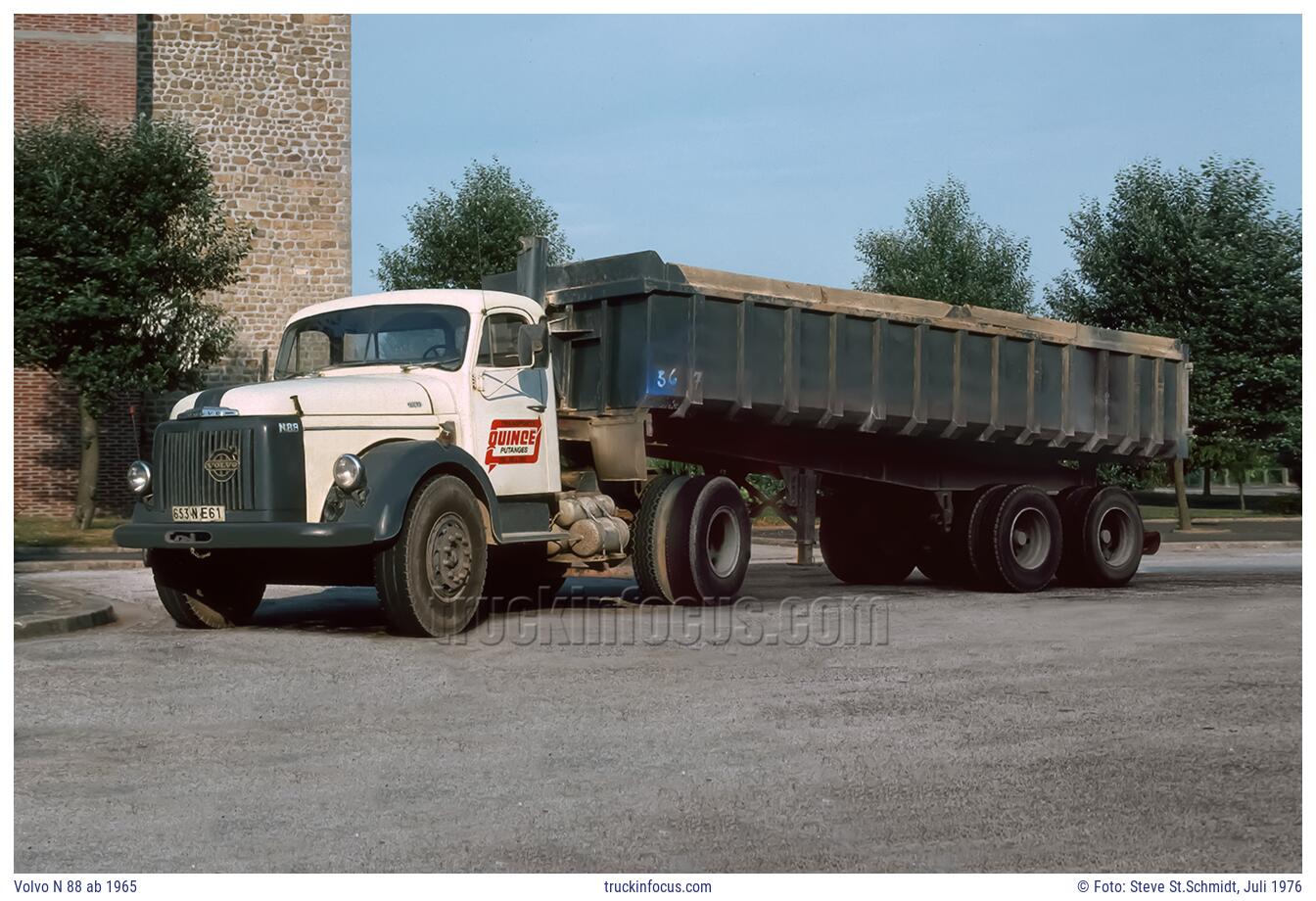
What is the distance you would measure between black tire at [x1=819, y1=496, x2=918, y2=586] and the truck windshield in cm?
646

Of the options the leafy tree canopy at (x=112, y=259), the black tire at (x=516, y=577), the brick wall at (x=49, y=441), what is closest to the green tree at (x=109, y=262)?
the leafy tree canopy at (x=112, y=259)

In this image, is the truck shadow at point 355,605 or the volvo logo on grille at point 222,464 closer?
the volvo logo on grille at point 222,464

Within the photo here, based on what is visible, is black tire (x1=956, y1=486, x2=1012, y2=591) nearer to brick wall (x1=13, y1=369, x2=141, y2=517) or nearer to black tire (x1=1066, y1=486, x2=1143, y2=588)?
black tire (x1=1066, y1=486, x2=1143, y2=588)

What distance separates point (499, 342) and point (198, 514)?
9.11ft

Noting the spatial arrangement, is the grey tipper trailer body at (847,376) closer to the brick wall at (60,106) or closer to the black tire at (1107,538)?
the black tire at (1107,538)

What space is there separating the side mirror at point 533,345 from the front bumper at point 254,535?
245 centimetres

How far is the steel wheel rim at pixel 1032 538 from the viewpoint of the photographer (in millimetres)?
17062

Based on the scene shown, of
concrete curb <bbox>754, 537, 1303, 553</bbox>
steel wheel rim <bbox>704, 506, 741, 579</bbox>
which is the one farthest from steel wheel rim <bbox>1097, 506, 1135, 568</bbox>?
concrete curb <bbox>754, 537, 1303, 553</bbox>

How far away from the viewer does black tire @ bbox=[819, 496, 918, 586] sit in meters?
18.1

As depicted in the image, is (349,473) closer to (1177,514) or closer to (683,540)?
(683,540)

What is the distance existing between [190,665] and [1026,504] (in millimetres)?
9438

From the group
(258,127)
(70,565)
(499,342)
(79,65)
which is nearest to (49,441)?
(79,65)

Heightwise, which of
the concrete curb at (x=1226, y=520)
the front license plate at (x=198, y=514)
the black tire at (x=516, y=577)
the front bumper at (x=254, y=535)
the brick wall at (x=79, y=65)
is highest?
the brick wall at (x=79, y=65)

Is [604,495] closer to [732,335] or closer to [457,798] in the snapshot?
[732,335]
